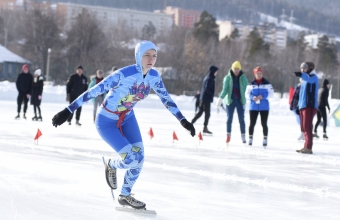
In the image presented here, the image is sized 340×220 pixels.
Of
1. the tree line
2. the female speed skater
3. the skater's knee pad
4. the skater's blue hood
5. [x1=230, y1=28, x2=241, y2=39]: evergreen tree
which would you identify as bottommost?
the tree line

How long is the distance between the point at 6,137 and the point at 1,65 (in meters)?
50.3

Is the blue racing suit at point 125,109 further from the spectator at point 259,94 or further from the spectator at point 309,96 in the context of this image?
the spectator at point 259,94

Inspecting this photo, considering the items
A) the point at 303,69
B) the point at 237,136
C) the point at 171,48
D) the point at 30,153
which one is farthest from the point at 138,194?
the point at 171,48

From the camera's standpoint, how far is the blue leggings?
5113mm

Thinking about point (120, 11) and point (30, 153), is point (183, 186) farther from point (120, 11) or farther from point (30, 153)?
point (120, 11)

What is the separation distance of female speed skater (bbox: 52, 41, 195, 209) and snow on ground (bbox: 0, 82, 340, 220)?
365 millimetres

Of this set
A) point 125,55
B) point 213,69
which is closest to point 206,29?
point 125,55

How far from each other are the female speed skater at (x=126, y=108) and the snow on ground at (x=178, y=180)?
1.20 feet

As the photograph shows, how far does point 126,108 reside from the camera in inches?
206

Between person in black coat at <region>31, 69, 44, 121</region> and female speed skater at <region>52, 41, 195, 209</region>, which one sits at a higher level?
female speed skater at <region>52, 41, 195, 209</region>

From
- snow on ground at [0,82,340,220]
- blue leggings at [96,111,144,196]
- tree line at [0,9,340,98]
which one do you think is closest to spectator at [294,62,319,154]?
snow on ground at [0,82,340,220]

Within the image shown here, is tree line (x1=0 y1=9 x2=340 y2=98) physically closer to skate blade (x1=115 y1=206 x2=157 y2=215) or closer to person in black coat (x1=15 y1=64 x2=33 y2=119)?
person in black coat (x1=15 y1=64 x2=33 y2=119)

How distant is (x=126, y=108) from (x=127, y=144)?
0.31 metres

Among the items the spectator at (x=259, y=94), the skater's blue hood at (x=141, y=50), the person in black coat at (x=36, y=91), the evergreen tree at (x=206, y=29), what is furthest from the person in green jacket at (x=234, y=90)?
the evergreen tree at (x=206, y=29)
